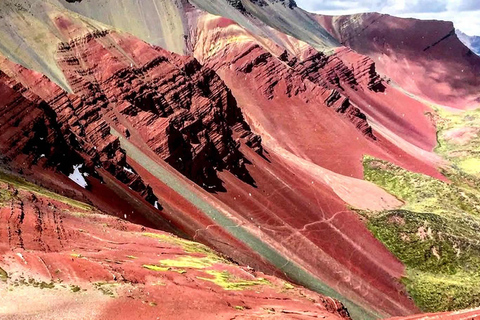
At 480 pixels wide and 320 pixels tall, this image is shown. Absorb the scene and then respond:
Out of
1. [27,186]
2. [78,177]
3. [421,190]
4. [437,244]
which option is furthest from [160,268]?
[421,190]

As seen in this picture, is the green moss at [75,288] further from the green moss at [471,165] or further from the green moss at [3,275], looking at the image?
the green moss at [471,165]

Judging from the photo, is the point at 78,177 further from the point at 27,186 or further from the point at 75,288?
the point at 75,288

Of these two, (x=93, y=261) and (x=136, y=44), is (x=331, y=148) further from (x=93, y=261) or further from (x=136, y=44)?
(x=93, y=261)

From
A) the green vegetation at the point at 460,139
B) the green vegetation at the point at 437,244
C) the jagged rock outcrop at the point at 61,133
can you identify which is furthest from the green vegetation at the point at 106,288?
the green vegetation at the point at 460,139

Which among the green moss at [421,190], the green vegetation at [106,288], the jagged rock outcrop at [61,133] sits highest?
the jagged rock outcrop at [61,133]

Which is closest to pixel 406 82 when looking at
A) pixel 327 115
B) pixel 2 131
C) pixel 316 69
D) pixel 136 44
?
pixel 316 69

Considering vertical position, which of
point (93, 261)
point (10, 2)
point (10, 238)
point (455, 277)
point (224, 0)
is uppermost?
point (10, 2)
